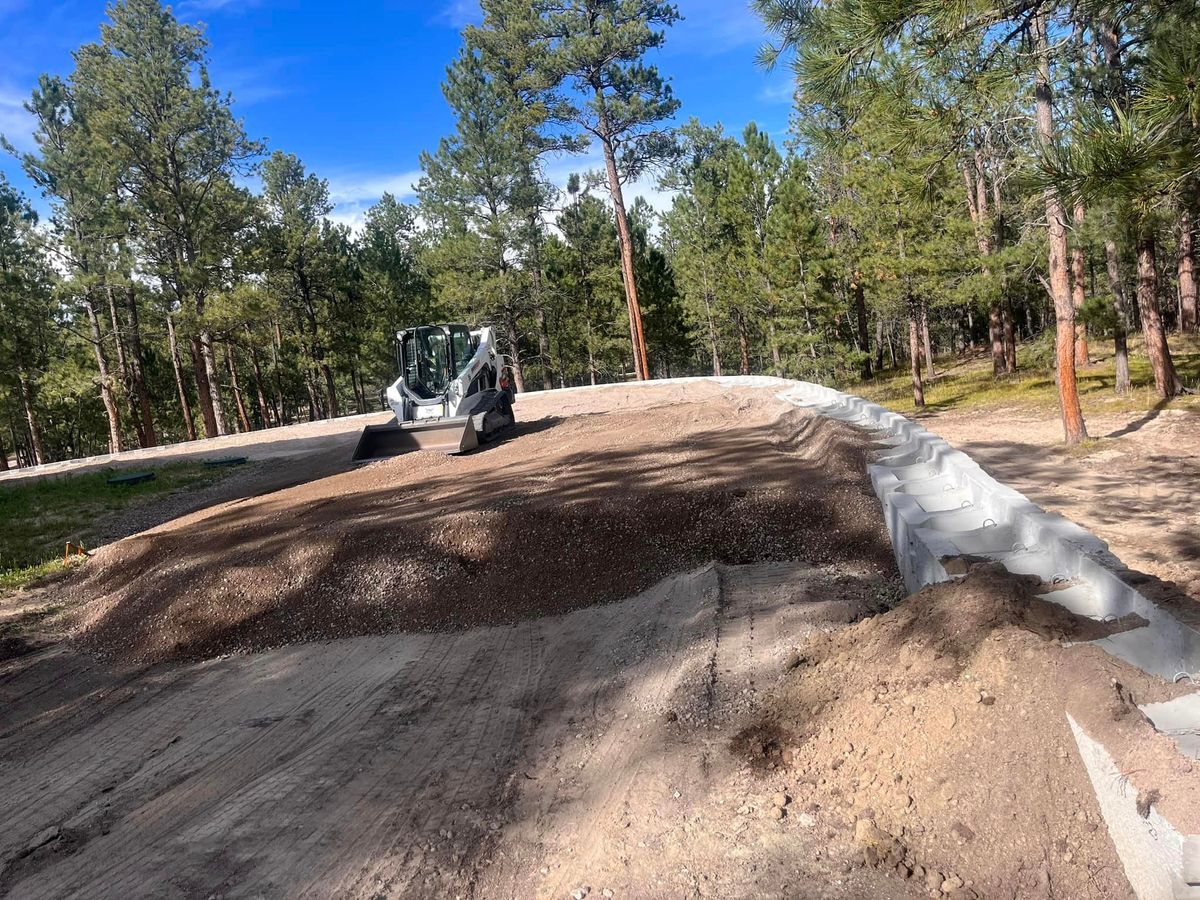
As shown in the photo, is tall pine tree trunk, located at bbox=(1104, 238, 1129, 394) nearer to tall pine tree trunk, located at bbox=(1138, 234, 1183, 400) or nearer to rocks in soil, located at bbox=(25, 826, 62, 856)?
tall pine tree trunk, located at bbox=(1138, 234, 1183, 400)

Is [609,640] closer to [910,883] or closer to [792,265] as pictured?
[910,883]

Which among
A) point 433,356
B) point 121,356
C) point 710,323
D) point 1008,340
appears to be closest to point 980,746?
point 433,356

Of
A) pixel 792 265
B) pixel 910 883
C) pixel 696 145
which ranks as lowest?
pixel 910 883

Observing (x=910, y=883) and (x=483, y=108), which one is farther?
(x=483, y=108)

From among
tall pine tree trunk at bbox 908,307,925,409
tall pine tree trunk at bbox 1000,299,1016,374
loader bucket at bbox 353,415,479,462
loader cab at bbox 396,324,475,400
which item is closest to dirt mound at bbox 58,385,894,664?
loader bucket at bbox 353,415,479,462

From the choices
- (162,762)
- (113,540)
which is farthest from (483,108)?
(162,762)

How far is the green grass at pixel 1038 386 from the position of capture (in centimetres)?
1419

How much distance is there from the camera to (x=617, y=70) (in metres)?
26.4

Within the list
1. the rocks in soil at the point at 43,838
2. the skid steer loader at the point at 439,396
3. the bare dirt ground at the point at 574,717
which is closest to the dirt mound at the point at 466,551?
the bare dirt ground at the point at 574,717

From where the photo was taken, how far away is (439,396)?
14.0 metres

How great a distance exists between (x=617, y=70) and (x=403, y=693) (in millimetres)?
26865

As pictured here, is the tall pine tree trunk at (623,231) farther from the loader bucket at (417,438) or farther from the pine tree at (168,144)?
the loader bucket at (417,438)

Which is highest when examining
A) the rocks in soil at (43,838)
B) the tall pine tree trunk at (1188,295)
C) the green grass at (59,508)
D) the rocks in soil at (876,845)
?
the tall pine tree trunk at (1188,295)

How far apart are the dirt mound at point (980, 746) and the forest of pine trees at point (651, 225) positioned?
3.13 metres
